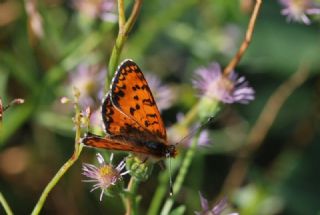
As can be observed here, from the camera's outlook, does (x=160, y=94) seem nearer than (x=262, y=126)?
Yes

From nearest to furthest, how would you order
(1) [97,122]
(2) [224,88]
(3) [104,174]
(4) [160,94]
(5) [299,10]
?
(3) [104,174], (1) [97,122], (2) [224,88], (5) [299,10], (4) [160,94]

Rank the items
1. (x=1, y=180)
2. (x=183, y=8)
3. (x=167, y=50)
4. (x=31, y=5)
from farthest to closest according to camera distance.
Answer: (x=167, y=50) < (x=1, y=180) < (x=183, y=8) < (x=31, y=5)

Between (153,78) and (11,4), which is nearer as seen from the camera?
(153,78)

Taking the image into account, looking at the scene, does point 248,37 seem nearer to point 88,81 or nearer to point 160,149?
point 160,149


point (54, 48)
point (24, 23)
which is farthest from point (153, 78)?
point (24, 23)

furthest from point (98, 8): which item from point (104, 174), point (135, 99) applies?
point (104, 174)

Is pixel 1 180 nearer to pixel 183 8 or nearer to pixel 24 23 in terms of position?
pixel 24 23

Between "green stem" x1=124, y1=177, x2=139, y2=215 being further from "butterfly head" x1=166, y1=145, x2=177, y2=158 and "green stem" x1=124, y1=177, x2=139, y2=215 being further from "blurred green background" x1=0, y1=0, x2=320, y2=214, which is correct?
"blurred green background" x1=0, y1=0, x2=320, y2=214
